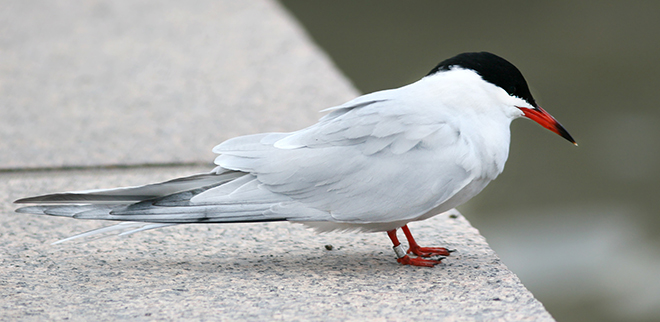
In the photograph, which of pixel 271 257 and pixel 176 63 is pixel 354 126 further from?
pixel 176 63

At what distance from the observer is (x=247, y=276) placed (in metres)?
2.47

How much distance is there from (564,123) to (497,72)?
3077mm

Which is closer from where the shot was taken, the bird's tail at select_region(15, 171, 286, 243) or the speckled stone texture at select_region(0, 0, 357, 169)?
the bird's tail at select_region(15, 171, 286, 243)

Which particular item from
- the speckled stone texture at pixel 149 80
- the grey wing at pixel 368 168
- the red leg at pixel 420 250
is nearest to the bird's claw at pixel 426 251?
the red leg at pixel 420 250

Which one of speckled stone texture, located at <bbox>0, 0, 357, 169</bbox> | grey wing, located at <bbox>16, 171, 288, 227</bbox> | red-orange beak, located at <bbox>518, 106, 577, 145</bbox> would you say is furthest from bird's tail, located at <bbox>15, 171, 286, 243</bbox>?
speckled stone texture, located at <bbox>0, 0, 357, 169</bbox>

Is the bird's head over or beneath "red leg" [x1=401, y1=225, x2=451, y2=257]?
over

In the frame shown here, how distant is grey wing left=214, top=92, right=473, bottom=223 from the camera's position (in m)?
2.36

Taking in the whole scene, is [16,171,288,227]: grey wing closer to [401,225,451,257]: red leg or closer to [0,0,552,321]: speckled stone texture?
[0,0,552,321]: speckled stone texture

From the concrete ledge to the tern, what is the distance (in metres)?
0.18

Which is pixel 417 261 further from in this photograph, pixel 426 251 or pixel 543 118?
pixel 543 118

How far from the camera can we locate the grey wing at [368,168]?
2357mm

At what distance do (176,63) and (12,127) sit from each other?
65.2 inches

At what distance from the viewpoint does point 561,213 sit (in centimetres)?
424

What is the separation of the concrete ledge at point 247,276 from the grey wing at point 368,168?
0.24m
